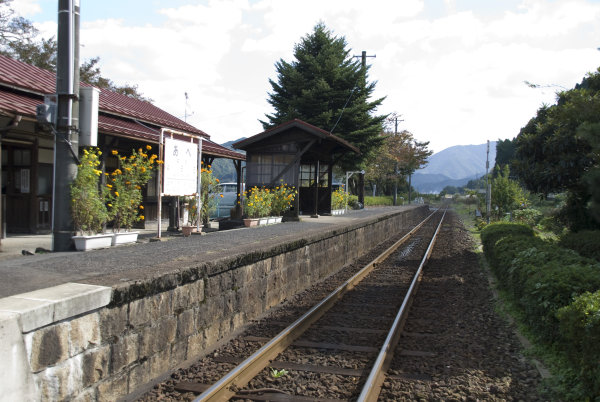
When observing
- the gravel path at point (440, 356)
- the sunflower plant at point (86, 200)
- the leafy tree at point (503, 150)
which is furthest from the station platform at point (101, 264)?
the leafy tree at point (503, 150)

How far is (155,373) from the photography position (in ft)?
14.2

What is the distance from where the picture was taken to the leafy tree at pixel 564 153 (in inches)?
381

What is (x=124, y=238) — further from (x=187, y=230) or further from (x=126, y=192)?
(x=187, y=230)

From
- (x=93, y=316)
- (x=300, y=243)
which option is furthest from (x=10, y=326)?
(x=300, y=243)

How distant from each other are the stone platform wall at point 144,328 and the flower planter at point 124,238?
2.54 metres

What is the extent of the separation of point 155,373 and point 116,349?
2.09 feet

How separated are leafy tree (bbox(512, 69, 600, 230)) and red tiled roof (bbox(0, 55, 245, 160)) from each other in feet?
30.0

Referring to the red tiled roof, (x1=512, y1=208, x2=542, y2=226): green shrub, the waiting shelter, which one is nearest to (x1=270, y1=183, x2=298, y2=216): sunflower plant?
the waiting shelter

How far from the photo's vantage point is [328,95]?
Answer: 27.4m

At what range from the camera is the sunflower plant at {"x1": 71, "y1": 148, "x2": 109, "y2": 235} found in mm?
6777

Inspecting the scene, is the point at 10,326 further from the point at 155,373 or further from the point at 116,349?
the point at 155,373

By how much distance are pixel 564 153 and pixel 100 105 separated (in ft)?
38.3

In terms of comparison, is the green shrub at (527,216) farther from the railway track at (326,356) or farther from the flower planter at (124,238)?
the flower planter at (124,238)

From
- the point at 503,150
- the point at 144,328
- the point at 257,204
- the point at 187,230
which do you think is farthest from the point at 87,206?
the point at 503,150
